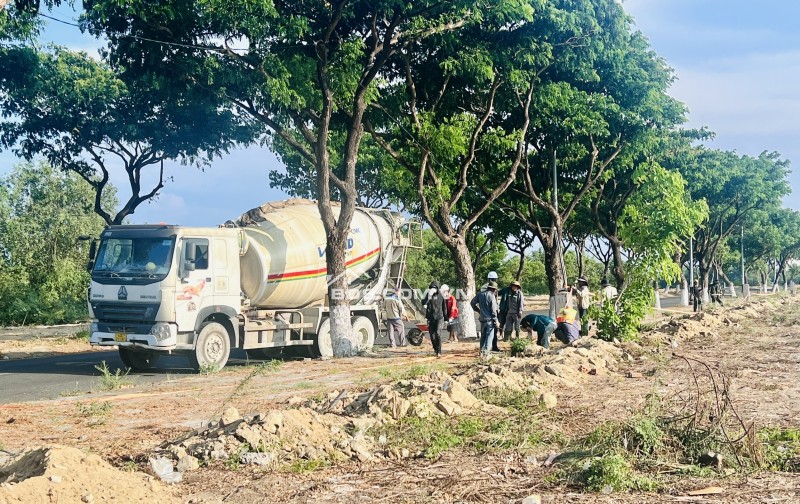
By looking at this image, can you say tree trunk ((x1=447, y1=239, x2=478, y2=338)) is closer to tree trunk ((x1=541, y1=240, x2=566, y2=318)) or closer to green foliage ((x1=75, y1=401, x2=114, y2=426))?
tree trunk ((x1=541, y1=240, x2=566, y2=318))

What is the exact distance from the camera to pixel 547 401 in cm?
1009

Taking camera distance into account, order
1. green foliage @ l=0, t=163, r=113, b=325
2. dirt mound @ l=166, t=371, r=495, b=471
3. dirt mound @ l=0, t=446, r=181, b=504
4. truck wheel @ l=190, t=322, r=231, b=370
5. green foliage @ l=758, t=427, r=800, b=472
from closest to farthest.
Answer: dirt mound @ l=0, t=446, r=181, b=504 → green foliage @ l=758, t=427, r=800, b=472 → dirt mound @ l=166, t=371, r=495, b=471 → truck wheel @ l=190, t=322, r=231, b=370 → green foliage @ l=0, t=163, r=113, b=325

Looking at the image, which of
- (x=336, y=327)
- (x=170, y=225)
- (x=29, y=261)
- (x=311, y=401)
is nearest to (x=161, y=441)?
(x=311, y=401)

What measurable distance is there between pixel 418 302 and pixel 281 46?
911cm

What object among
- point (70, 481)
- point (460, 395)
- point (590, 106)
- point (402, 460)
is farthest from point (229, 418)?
point (590, 106)

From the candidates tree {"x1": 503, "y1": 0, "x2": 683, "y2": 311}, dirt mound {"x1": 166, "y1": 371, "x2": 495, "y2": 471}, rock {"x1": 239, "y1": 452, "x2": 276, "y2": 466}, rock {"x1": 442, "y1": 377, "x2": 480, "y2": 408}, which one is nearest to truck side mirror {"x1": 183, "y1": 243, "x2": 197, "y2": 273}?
dirt mound {"x1": 166, "y1": 371, "x2": 495, "y2": 471}

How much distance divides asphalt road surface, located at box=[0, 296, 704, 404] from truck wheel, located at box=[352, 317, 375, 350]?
113 inches

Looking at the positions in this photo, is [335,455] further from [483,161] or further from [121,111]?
[121,111]

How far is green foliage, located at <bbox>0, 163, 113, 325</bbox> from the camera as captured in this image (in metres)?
31.5

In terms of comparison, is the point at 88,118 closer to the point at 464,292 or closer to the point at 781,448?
the point at 464,292

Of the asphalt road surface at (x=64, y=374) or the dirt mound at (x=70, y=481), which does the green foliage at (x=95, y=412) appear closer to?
the asphalt road surface at (x=64, y=374)

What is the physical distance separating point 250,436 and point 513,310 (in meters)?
13.1

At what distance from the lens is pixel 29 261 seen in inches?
1328

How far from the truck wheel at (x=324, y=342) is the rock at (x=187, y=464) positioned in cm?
1193
